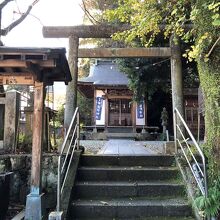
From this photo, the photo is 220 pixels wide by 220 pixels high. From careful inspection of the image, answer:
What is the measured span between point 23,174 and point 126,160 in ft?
7.23

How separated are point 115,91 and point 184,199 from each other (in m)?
15.8

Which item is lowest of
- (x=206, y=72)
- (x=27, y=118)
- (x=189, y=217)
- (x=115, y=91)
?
(x=189, y=217)

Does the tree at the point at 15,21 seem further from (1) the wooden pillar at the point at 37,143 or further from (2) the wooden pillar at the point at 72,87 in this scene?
(1) the wooden pillar at the point at 37,143

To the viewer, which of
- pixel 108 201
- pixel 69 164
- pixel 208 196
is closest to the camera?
pixel 208 196

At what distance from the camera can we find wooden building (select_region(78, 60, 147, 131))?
20.6m

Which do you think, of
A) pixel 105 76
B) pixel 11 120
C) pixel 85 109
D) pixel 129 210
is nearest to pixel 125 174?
pixel 129 210

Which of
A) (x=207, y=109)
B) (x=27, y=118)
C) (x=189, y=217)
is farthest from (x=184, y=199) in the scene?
(x=27, y=118)

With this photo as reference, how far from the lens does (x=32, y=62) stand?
17.3 ft

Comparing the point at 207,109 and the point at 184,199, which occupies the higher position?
the point at 207,109

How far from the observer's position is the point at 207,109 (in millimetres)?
5152

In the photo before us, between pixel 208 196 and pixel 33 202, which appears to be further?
pixel 33 202

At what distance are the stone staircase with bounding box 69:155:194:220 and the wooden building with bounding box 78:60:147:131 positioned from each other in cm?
1356

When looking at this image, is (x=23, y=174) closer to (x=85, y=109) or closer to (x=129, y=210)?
(x=129, y=210)

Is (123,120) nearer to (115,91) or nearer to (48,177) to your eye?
(115,91)
